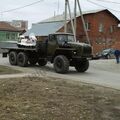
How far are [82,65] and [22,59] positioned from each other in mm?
4070

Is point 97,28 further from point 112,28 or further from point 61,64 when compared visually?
point 61,64

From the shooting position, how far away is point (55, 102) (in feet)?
39.5

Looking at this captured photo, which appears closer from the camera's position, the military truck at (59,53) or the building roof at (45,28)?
the military truck at (59,53)

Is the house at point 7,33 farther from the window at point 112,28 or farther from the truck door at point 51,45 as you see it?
the truck door at point 51,45

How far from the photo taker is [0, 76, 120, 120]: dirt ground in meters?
10.3

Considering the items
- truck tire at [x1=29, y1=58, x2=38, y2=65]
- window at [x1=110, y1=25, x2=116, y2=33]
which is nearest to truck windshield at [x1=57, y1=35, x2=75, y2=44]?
truck tire at [x1=29, y1=58, x2=38, y2=65]

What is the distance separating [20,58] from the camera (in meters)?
28.0

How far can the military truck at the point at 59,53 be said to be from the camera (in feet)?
80.6

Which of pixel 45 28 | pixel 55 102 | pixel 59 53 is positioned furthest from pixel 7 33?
pixel 55 102

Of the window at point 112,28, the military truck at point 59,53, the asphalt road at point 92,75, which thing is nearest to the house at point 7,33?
the window at point 112,28

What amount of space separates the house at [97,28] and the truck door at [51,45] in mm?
37919

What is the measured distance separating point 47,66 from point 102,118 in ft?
59.5

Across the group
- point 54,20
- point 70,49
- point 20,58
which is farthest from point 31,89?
point 54,20

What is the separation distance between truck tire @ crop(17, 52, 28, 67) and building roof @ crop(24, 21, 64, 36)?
36.1 m
